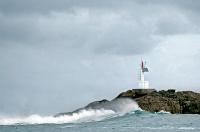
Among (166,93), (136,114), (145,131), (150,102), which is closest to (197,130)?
(145,131)

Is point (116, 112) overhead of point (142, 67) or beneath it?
beneath

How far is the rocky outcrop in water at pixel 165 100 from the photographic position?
475 feet

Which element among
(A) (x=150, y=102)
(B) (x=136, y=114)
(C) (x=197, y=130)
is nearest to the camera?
(C) (x=197, y=130)

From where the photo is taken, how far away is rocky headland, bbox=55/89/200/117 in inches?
5709

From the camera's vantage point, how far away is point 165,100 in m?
147

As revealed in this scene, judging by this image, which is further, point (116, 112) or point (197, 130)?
point (116, 112)

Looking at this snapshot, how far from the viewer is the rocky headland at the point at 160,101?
145 metres

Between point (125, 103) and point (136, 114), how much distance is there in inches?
502

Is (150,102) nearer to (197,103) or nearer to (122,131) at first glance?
(197,103)

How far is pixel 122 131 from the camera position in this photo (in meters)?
84.6

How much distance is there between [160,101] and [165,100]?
2.02 m

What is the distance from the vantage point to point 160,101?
14562 centimetres

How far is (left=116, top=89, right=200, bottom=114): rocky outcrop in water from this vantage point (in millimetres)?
144875

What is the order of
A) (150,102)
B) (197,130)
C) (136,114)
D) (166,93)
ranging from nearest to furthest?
(197,130) → (136,114) → (150,102) → (166,93)
